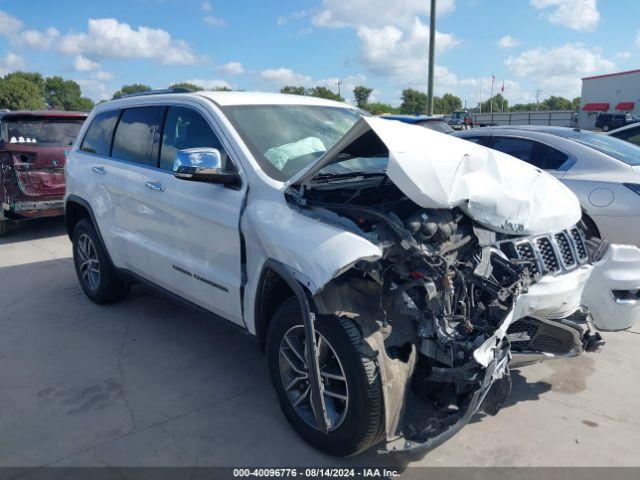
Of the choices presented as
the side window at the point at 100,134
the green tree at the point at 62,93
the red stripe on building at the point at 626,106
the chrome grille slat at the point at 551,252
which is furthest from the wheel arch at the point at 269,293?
the green tree at the point at 62,93

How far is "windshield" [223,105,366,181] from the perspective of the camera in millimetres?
3410

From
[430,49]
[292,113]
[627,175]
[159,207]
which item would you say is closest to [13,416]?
[159,207]

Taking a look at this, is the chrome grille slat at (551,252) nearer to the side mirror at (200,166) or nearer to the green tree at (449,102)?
the side mirror at (200,166)

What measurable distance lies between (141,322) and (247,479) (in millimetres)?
2521

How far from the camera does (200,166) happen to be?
10.2 feet

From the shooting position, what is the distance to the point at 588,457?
2.89 metres

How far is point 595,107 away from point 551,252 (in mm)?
55424

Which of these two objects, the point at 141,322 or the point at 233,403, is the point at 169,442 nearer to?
the point at 233,403

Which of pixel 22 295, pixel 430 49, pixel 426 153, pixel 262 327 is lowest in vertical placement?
pixel 22 295

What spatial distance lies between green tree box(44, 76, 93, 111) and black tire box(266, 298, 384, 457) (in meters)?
101

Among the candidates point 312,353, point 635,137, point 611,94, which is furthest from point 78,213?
point 611,94

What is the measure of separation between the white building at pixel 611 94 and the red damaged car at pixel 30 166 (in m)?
42.0

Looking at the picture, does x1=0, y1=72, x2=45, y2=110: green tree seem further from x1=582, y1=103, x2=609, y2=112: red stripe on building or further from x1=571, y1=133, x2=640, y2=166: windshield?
A: x1=571, y1=133, x2=640, y2=166: windshield

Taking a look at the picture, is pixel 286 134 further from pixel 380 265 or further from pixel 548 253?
pixel 548 253
